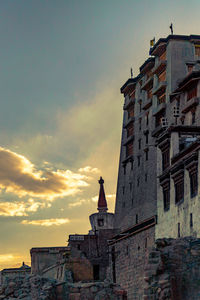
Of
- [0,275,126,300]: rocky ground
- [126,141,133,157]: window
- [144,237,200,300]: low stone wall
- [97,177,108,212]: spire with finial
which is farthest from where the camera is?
[97,177,108,212]: spire with finial

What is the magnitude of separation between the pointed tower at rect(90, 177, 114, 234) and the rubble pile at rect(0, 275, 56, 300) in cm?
3884

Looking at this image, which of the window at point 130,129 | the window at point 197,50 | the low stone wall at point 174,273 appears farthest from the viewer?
the window at point 130,129

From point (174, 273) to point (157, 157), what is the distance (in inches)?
704

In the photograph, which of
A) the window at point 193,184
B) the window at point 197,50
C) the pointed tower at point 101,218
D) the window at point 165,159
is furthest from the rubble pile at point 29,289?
the pointed tower at point 101,218

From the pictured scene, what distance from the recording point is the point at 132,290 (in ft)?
139

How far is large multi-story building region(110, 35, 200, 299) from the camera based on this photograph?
1407 inches

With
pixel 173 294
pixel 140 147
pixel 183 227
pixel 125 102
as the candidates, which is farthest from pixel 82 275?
pixel 173 294

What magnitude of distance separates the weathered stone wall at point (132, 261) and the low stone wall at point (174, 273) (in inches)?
668

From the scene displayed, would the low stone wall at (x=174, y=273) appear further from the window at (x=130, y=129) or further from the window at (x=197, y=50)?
the window at (x=130, y=129)

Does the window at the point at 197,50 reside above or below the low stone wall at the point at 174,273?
above

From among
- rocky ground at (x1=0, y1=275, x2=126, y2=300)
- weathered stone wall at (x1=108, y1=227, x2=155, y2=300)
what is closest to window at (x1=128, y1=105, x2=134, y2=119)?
weathered stone wall at (x1=108, y1=227, x2=155, y2=300)

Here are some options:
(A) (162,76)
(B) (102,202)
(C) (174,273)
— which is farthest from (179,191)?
(B) (102,202)

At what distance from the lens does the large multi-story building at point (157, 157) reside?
117 feet

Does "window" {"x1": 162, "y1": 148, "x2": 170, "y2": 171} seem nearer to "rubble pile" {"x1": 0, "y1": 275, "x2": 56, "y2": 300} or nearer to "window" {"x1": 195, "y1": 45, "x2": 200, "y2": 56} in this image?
"rubble pile" {"x1": 0, "y1": 275, "x2": 56, "y2": 300}
